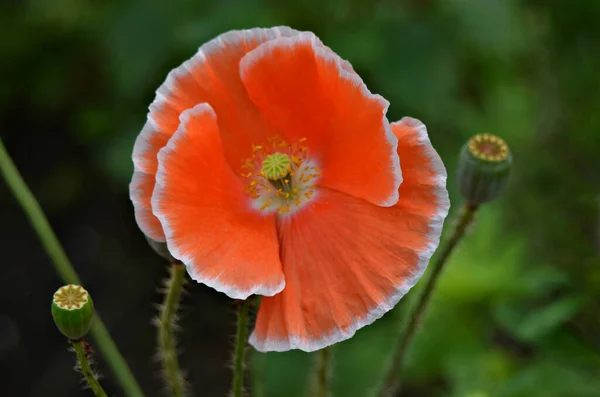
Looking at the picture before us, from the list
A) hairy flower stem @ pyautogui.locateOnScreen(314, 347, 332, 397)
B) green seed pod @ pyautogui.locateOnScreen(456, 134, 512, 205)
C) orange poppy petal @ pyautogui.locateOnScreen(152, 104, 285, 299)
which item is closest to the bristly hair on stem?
orange poppy petal @ pyautogui.locateOnScreen(152, 104, 285, 299)

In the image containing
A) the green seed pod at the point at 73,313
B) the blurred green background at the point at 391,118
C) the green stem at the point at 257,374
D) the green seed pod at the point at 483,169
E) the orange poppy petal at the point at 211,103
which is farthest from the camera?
the blurred green background at the point at 391,118

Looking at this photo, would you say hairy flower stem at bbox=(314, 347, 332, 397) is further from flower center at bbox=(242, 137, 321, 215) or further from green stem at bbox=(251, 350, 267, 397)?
flower center at bbox=(242, 137, 321, 215)

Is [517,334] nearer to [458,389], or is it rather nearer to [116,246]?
[458,389]

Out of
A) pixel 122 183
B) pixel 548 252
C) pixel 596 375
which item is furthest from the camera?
pixel 122 183

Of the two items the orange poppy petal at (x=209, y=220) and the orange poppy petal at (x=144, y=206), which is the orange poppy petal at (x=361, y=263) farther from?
the orange poppy petal at (x=144, y=206)

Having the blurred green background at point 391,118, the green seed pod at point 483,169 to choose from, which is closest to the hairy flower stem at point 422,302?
the green seed pod at point 483,169

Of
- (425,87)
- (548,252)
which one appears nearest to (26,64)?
(425,87)

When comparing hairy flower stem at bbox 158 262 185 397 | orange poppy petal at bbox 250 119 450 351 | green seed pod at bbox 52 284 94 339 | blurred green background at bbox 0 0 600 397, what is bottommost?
blurred green background at bbox 0 0 600 397
